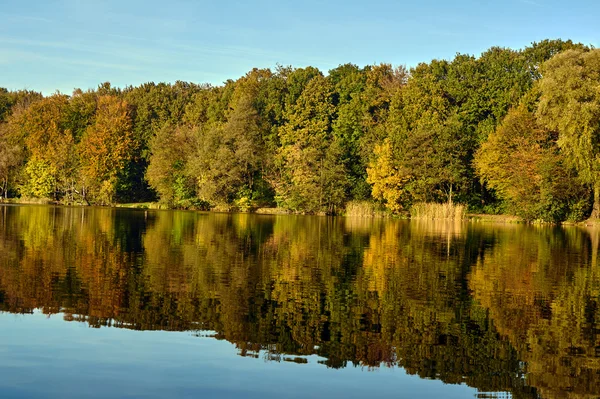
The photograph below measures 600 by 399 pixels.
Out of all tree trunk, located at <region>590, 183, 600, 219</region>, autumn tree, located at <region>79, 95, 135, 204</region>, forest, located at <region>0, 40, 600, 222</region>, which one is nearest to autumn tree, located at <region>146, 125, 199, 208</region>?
forest, located at <region>0, 40, 600, 222</region>

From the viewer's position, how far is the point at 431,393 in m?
9.64

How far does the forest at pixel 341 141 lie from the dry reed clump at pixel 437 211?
2119 mm

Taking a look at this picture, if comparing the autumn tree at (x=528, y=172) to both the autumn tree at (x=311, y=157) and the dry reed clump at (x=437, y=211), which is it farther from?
the autumn tree at (x=311, y=157)

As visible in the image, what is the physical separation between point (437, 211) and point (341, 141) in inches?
753

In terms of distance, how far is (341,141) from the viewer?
8275cm

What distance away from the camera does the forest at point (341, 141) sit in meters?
63.4

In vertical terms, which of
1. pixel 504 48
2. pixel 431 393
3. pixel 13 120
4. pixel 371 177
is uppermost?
pixel 504 48

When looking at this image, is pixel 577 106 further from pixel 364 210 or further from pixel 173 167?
pixel 173 167

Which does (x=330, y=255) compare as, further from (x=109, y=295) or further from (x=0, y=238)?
(x=0, y=238)

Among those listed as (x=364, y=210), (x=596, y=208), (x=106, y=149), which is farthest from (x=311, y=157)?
(x=106, y=149)

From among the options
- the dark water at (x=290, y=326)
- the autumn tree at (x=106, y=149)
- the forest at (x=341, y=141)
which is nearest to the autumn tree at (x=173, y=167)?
the forest at (x=341, y=141)

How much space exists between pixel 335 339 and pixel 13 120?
344 ft

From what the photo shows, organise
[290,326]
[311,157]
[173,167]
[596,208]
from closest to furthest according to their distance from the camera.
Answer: [290,326] → [596,208] → [311,157] → [173,167]

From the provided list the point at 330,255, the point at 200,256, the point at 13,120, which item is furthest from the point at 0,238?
the point at 13,120
